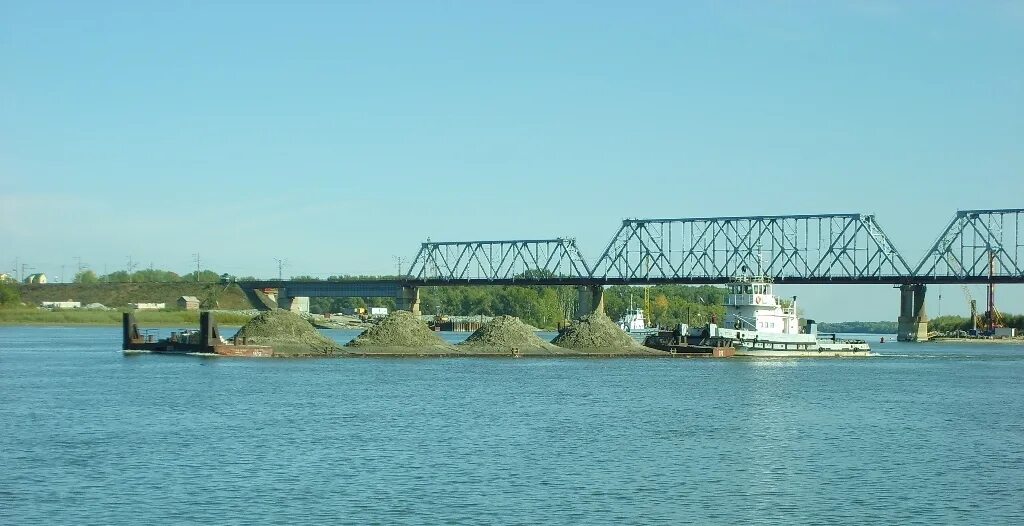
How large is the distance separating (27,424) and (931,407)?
142ft

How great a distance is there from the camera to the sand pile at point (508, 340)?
11794cm

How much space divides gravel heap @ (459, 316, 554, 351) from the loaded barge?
22.5m

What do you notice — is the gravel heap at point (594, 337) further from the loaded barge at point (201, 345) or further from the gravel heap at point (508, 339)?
the loaded barge at point (201, 345)

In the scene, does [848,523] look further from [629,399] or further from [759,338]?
[759,338]

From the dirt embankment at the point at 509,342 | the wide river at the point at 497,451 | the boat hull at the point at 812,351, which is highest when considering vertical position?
the dirt embankment at the point at 509,342

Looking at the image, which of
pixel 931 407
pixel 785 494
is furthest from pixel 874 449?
pixel 931 407

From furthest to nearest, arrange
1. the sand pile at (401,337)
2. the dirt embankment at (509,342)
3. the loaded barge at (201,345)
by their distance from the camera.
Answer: the dirt embankment at (509,342) < the sand pile at (401,337) < the loaded barge at (201,345)

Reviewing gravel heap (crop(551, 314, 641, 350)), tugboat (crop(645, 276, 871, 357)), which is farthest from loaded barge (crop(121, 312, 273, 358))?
tugboat (crop(645, 276, 871, 357))

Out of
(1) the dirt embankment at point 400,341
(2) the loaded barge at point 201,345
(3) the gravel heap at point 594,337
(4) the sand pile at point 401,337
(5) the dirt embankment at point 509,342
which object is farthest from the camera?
(3) the gravel heap at point 594,337

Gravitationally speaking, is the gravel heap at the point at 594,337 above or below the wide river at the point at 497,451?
above

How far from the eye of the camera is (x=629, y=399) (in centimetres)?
6825

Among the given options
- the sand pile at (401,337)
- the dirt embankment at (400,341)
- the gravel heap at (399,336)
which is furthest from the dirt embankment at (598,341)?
the gravel heap at (399,336)

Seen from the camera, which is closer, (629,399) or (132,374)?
(629,399)

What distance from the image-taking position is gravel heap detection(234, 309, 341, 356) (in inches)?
4171
